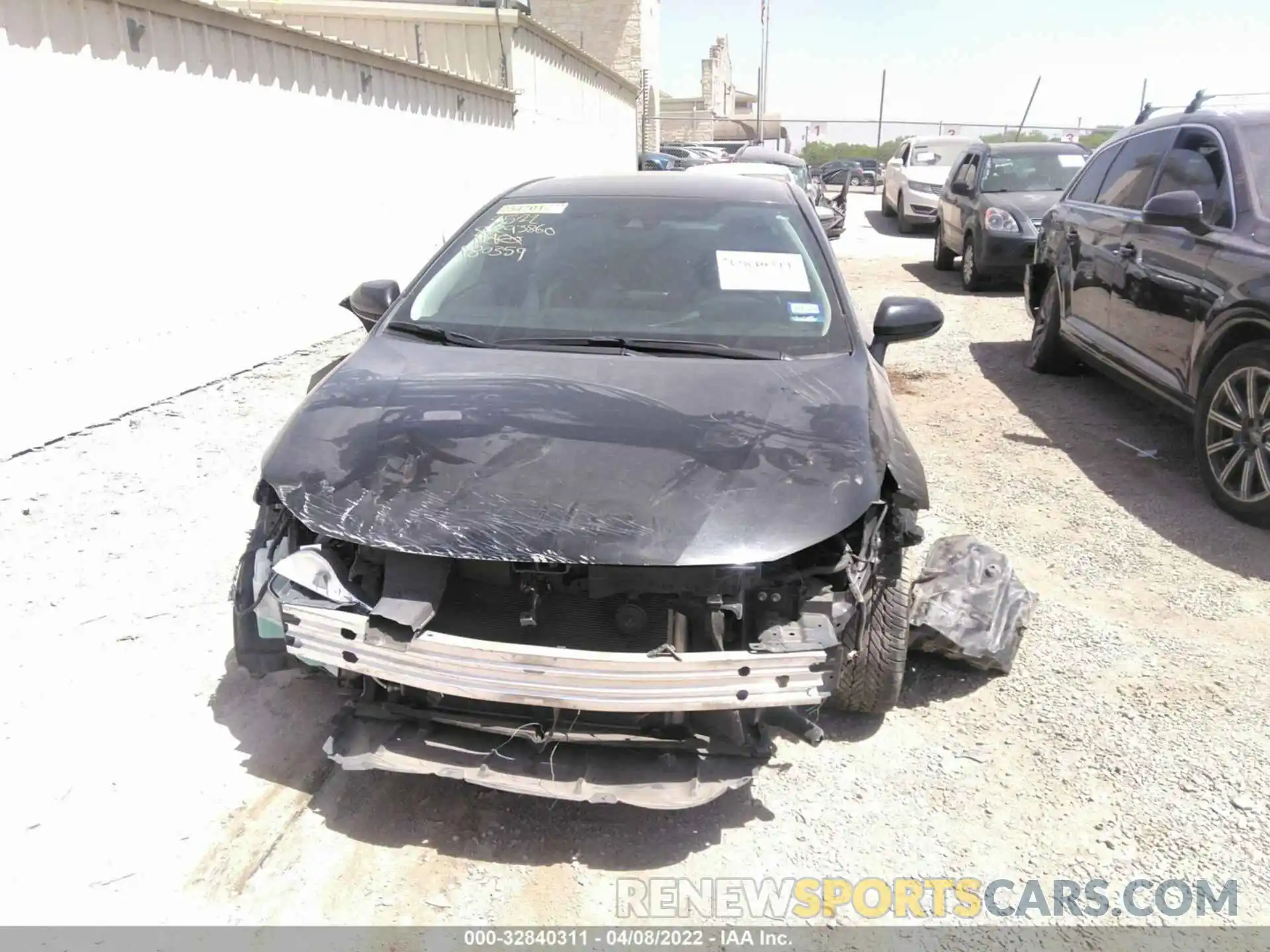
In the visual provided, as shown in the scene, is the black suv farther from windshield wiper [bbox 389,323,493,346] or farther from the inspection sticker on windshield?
windshield wiper [bbox 389,323,493,346]

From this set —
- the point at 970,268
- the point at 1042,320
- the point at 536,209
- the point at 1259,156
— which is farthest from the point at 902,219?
the point at 536,209

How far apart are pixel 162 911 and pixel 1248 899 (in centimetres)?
277

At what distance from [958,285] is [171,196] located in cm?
929

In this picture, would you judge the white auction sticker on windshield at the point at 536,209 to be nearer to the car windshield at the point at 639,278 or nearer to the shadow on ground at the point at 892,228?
the car windshield at the point at 639,278

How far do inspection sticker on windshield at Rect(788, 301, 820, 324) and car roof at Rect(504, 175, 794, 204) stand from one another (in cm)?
76

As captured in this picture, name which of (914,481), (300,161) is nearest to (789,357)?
(914,481)

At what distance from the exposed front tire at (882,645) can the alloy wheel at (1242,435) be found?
2437 millimetres

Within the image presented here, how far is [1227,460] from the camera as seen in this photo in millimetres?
4379

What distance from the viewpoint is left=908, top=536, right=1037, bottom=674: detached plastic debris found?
3111mm

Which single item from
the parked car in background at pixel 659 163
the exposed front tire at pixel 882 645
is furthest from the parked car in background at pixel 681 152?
the exposed front tire at pixel 882 645

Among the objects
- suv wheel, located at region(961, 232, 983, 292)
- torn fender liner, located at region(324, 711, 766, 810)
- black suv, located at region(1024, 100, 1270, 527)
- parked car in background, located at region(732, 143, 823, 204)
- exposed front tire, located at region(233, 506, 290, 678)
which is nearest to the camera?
torn fender liner, located at region(324, 711, 766, 810)

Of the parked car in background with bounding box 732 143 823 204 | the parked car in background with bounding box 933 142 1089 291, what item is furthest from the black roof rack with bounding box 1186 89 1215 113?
the parked car in background with bounding box 732 143 823 204

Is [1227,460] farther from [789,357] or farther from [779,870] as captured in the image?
[779,870]

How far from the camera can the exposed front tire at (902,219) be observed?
17.3 metres
